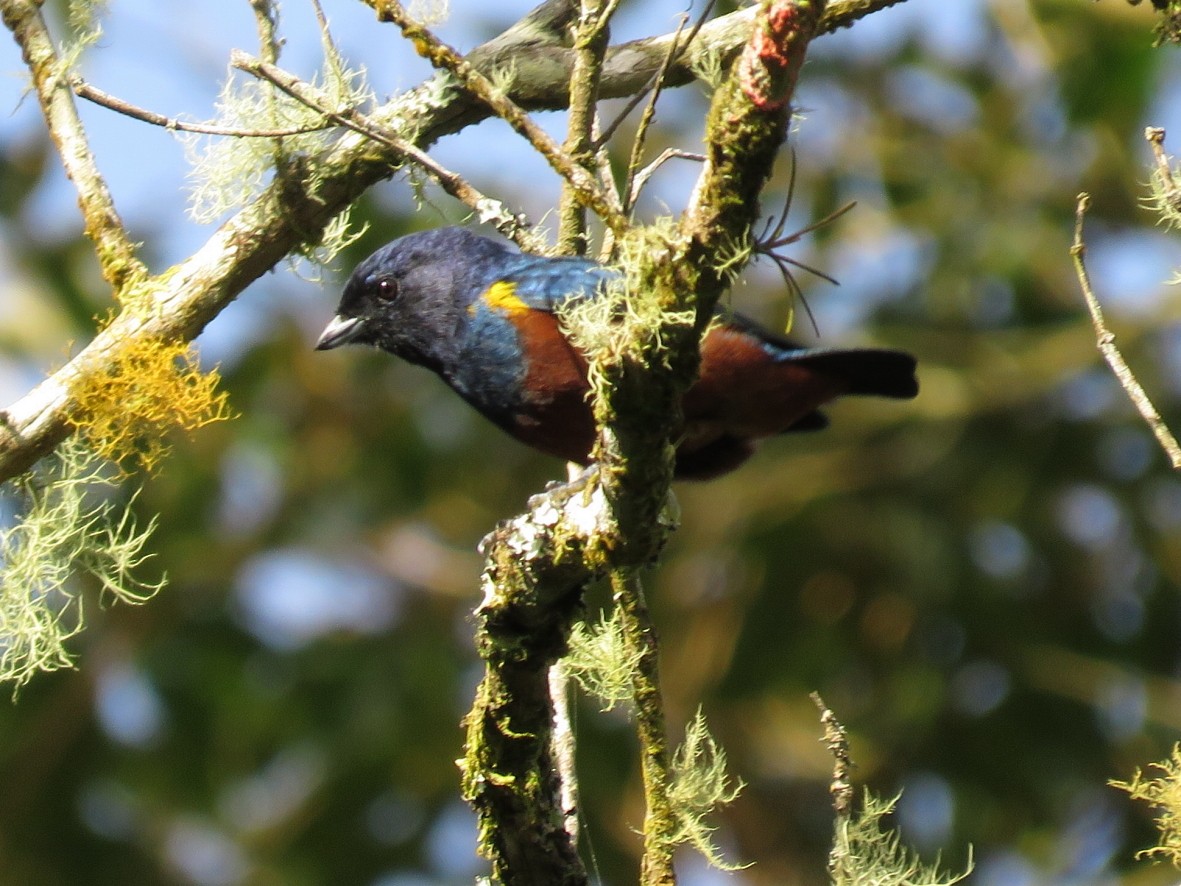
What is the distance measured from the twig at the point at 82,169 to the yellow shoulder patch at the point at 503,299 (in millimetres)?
1139

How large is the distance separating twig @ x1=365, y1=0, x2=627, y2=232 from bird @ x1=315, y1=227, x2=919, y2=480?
0.82 meters

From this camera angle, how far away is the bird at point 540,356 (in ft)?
13.7

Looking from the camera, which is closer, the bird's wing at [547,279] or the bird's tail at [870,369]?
the bird's wing at [547,279]

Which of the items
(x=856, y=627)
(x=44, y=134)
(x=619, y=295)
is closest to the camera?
(x=619, y=295)

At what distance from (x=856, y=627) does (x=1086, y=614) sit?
1.36m

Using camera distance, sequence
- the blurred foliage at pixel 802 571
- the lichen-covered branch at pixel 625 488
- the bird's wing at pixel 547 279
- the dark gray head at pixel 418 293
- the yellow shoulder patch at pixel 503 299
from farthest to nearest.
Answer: the blurred foliage at pixel 802 571, the dark gray head at pixel 418 293, the yellow shoulder patch at pixel 503 299, the bird's wing at pixel 547 279, the lichen-covered branch at pixel 625 488

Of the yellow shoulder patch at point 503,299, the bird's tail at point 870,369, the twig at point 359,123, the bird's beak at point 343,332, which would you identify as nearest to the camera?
the twig at point 359,123

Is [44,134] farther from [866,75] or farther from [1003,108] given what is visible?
[1003,108]

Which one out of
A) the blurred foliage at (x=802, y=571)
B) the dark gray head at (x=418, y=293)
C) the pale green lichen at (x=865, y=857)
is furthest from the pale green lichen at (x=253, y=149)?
the blurred foliage at (x=802, y=571)

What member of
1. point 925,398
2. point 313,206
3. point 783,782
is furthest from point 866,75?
point 313,206

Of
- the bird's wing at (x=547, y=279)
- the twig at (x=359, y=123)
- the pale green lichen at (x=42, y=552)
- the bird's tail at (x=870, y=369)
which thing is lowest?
the pale green lichen at (x=42, y=552)

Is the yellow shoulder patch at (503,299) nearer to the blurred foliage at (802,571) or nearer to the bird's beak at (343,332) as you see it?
the bird's beak at (343,332)

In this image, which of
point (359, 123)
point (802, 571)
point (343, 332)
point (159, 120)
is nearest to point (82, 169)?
point (159, 120)

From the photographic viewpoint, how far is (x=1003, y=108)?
29.8 feet
